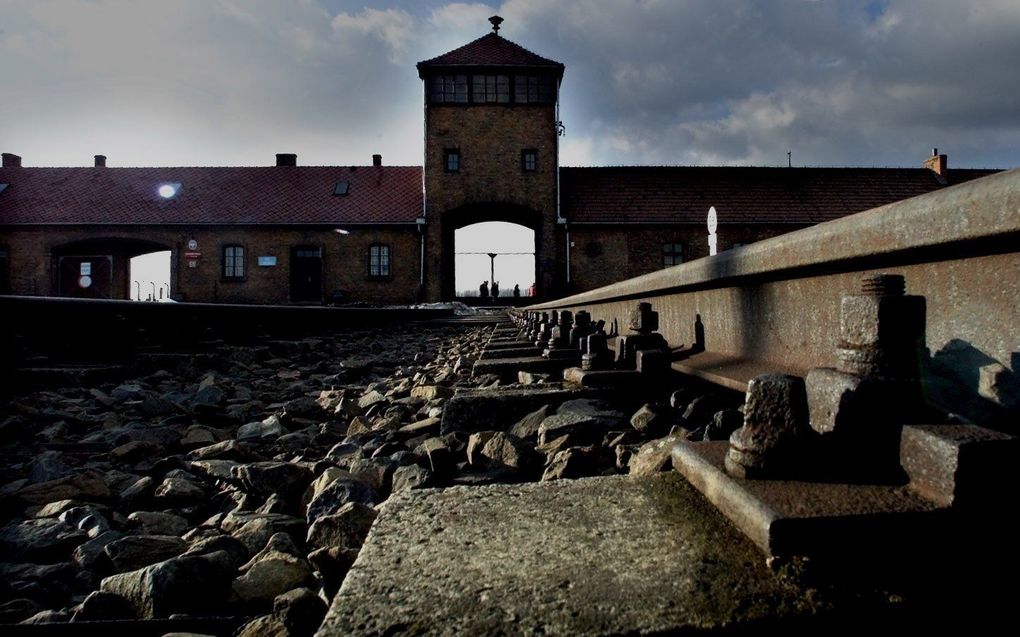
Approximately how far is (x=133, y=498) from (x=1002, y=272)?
2734 millimetres

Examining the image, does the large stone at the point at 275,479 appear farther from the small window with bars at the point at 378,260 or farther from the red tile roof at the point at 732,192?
the small window with bars at the point at 378,260

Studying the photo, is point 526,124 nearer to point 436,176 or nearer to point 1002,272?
point 436,176

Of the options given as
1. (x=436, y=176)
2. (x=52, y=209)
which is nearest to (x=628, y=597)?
(x=436, y=176)

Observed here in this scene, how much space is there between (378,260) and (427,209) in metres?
3.12

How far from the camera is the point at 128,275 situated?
30.9 metres

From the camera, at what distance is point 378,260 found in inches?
1055

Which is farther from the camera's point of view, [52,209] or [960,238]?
[52,209]

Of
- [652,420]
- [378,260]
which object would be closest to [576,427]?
[652,420]

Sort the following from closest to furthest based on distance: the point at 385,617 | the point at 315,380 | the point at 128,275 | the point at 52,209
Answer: the point at 385,617 < the point at 315,380 < the point at 52,209 < the point at 128,275

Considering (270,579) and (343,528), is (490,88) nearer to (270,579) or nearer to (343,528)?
(343,528)

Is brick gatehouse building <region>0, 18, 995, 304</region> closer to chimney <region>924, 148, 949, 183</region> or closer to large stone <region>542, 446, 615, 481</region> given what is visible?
chimney <region>924, 148, 949, 183</region>

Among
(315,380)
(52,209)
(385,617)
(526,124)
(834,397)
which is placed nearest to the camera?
(385,617)

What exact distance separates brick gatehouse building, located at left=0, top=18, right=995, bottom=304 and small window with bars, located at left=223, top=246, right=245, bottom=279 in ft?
0.21

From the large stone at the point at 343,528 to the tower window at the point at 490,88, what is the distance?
26.1m
